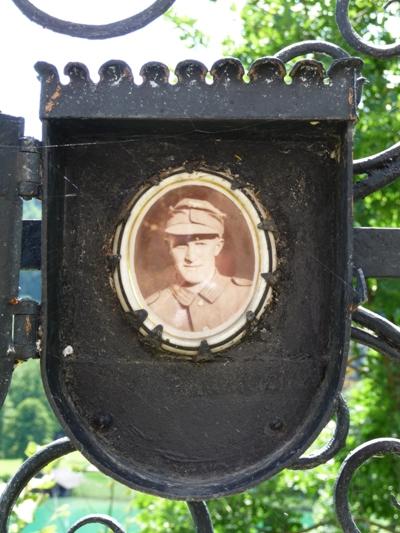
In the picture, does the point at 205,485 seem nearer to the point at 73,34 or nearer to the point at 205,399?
the point at 205,399

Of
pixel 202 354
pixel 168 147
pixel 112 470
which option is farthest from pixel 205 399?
pixel 168 147

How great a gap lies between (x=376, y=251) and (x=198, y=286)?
36 centimetres

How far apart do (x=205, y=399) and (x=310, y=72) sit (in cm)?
64

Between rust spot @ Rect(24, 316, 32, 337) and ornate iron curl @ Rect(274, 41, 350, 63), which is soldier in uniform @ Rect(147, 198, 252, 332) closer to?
rust spot @ Rect(24, 316, 32, 337)

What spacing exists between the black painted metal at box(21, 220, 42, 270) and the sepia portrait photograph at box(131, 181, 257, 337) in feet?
0.62

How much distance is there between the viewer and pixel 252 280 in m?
2.06

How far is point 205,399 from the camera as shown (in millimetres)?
2041

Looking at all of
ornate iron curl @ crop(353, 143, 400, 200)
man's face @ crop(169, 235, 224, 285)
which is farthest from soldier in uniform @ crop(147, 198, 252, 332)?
ornate iron curl @ crop(353, 143, 400, 200)

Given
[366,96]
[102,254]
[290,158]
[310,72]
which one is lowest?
[102,254]

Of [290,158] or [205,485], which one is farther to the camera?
[290,158]

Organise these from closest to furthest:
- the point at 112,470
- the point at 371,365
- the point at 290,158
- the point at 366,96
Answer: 1. the point at 112,470
2. the point at 290,158
3. the point at 366,96
4. the point at 371,365

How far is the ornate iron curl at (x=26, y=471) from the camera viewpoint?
2141 mm

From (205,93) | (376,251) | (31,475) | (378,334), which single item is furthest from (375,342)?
(31,475)

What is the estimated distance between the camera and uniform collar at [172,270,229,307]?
6.74 feet
